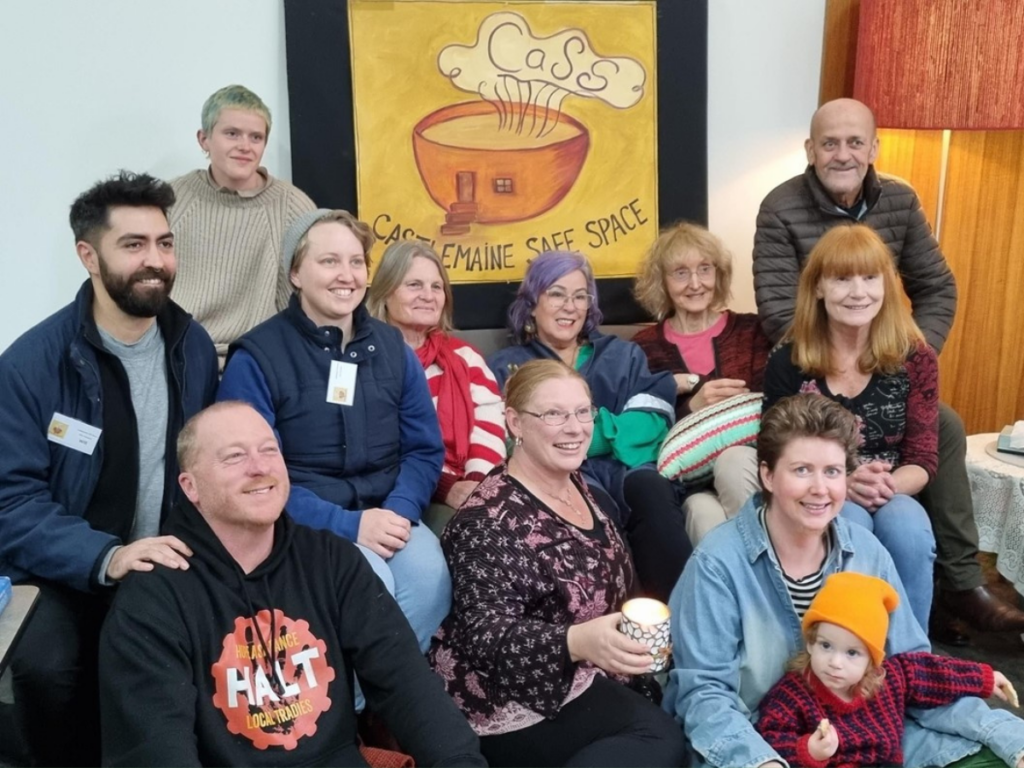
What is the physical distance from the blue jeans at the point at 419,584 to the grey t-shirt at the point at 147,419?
1.56 ft

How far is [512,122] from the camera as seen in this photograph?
3574mm

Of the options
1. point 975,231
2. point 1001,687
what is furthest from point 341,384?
point 975,231

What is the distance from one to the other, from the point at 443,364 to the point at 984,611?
1738mm

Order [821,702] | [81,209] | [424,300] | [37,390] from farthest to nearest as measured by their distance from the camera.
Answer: [424,300], [81,209], [37,390], [821,702]

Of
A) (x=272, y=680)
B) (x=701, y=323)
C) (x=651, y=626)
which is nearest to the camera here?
(x=651, y=626)

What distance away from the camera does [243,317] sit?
3.10m

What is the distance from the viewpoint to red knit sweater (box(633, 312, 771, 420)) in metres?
3.26

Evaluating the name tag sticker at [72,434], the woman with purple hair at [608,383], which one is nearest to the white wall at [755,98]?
the woman with purple hair at [608,383]

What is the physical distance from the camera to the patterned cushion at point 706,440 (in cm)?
292

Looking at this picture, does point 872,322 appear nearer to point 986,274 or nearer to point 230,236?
point 986,274

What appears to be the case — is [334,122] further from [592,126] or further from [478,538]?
[478,538]

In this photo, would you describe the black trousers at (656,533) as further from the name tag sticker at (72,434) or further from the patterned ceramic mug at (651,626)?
the name tag sticker at (72,434)

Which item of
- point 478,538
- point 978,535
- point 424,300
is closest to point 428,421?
point 424,300

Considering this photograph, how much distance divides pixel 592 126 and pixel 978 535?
185 cm
